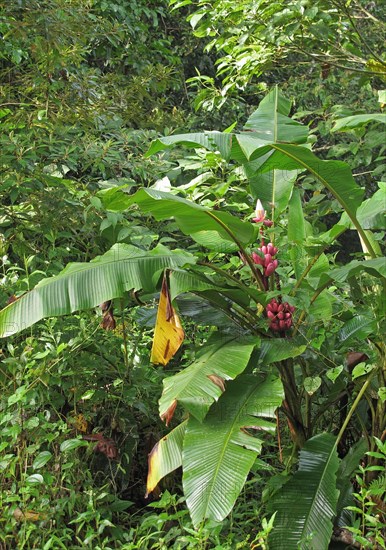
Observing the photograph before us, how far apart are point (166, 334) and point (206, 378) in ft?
1.00

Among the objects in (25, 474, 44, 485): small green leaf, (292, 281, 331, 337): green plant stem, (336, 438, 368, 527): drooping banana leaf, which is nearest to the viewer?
(25, 474, 44, 485): small green leaf

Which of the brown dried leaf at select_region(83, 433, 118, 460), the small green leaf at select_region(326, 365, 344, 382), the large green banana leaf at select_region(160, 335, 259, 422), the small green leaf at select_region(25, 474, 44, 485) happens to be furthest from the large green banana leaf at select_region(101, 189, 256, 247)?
the small green leaf at select_region(25, 474, 44, 485)

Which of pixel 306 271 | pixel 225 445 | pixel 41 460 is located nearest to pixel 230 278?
pixel 306 271

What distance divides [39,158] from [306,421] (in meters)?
2.34

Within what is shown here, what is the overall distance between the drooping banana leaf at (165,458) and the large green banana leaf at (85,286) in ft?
2.36

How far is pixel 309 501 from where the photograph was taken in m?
→ 3.55

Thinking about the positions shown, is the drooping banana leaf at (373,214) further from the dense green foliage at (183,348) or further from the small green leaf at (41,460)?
the small green leaf at (41,460)

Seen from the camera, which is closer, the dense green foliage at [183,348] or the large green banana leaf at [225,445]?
the large green banana leaf at [225,445]

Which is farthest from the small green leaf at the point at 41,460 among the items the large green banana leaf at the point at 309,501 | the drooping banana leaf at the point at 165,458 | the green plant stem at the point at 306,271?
the green plant stem at the point at 306,271

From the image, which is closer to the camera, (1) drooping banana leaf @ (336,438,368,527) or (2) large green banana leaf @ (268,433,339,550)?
(2) large green banana leaf @ (268,433,339,550)

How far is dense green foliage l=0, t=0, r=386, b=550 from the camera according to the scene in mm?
3404

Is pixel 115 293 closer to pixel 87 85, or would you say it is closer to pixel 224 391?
pixel 224 391

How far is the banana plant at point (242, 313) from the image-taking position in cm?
337

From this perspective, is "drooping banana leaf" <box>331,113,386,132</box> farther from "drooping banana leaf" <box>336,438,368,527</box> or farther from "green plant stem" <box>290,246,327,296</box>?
"drooping banana leaf" <box>336,438,368,527</box>
